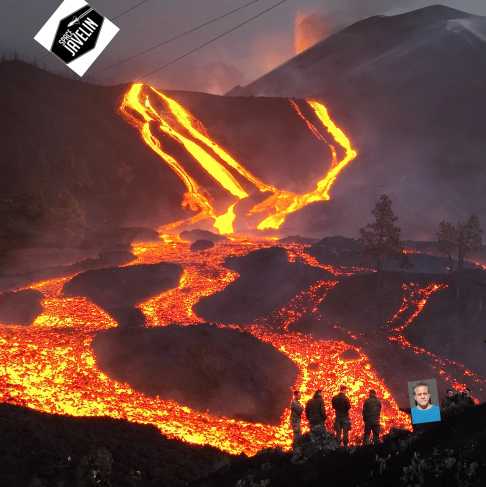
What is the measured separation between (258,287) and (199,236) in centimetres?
2602

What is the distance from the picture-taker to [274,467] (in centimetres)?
1382

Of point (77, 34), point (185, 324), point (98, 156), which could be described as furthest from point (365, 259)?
point (98, 156)

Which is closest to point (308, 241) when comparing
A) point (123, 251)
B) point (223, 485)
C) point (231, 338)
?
point (123, 251)

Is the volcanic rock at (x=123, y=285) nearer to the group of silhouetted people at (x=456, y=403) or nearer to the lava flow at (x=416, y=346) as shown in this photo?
the lava flow at (x=416, y=346)

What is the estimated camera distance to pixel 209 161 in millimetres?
102688

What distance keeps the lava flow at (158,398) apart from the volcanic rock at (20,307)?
2.72 feet

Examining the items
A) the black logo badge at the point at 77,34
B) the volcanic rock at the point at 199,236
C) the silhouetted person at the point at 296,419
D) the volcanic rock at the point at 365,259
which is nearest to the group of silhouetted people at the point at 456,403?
the silhouetted person at the point at 296,419

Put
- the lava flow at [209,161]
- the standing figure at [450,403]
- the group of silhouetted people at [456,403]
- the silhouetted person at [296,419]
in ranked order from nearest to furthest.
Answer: the group of silhouetted people at [456,403] < the standing figure at [450,403] < the silhouetted person at [296,419] < the lava flow at [209,161]

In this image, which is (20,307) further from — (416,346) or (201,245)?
(416,346)

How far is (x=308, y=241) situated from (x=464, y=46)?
372 ft

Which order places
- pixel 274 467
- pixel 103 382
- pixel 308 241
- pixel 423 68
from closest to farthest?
pixel 274 467
pixel 103 382
pixel 308 241
pixel 423 68

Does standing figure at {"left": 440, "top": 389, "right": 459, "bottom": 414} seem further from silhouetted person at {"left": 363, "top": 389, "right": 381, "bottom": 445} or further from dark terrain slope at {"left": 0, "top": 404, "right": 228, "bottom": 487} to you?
dark terrain slope at {"left": 0, "top": 404, "right": 228, "bottom": 487}

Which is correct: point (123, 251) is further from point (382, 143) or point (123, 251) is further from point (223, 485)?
point (382, 143)

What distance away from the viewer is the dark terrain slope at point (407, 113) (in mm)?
87125
